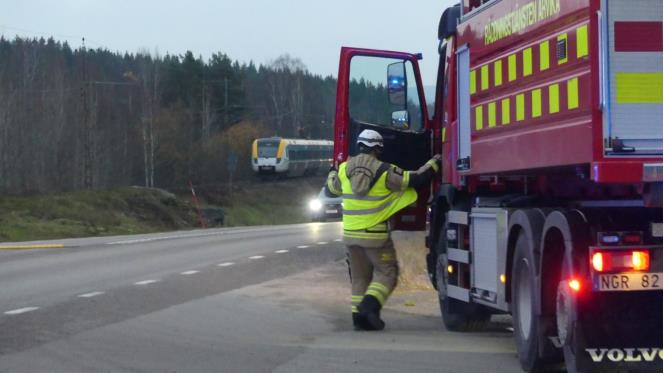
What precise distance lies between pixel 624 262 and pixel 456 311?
4388 mm

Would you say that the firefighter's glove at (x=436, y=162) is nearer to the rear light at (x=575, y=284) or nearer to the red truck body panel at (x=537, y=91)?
the red truck body panel at (x=537, y=91)

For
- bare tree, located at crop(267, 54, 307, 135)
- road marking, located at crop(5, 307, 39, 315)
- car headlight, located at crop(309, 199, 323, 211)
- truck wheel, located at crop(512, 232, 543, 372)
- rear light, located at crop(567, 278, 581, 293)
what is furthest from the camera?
bare tree, located at crop(267, 54, 307, 135)

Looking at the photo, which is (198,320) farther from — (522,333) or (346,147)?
(522,333)

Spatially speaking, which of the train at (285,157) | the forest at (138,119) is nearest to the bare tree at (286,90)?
the forest at (138,119)

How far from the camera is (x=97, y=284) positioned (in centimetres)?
1734

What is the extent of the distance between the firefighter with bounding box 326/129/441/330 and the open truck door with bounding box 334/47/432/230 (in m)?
1.43

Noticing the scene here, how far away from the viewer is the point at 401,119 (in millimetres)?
13805

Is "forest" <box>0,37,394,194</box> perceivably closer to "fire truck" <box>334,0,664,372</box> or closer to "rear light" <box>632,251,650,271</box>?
"fire truck" <box>334,0,664,372</box>

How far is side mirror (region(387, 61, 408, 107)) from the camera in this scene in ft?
44.5

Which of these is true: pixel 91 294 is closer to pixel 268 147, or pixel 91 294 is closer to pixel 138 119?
pixel 268 147

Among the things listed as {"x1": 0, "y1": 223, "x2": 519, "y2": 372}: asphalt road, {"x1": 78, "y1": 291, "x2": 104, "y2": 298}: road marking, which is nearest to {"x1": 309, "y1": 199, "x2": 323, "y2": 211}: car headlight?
{"x1": 0, "y1": 223, "x2": 519, "y2": 372}: asphalt road

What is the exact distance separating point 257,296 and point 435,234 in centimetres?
371

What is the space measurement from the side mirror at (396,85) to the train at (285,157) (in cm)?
6633

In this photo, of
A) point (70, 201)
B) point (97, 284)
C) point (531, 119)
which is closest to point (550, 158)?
point (531, 119)
